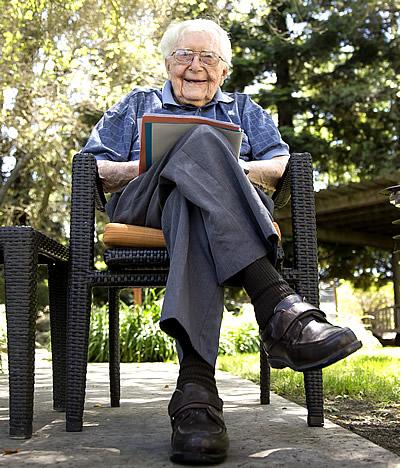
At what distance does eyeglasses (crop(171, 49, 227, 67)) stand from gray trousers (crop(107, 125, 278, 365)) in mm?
720

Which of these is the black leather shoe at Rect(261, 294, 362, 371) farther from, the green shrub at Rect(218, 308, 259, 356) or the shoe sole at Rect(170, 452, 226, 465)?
the green shrub at Rect(218, 308, 259, 356)

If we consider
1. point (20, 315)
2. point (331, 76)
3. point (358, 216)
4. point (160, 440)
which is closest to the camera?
point (160, 440)

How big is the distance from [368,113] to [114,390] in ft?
35.2

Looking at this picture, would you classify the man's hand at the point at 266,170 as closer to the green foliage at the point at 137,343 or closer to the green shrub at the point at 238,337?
the green foliage at the point at 137,343

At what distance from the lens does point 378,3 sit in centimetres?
1166

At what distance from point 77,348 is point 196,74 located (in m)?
1.07

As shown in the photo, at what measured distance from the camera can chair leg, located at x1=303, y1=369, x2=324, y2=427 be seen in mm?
1981

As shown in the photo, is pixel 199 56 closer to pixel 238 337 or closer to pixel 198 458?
pixel 198 458

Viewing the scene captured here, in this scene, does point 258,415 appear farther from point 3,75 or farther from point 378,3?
point 378,3

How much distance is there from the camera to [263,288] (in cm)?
167

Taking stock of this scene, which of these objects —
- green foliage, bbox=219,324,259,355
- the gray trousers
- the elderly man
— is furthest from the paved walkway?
green foliage, bbox=219,324,259,355

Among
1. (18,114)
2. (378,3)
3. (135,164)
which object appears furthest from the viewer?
(378,3)

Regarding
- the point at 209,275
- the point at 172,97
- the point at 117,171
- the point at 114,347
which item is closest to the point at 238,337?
the point at 114,347

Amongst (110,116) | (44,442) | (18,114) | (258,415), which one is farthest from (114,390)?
(18,114)
